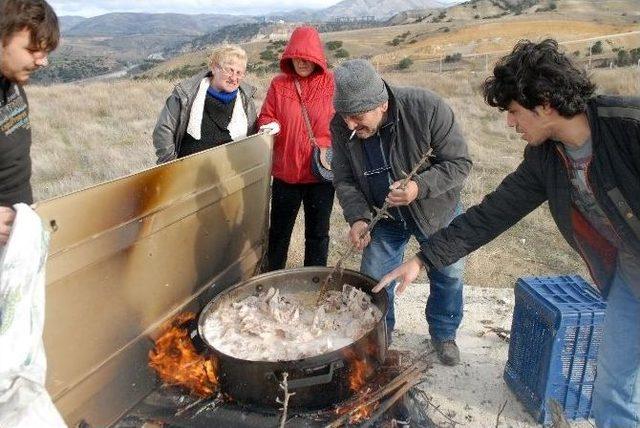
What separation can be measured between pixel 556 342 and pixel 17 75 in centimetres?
331

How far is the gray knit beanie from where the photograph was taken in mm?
2980

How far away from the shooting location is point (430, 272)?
3.78 metres

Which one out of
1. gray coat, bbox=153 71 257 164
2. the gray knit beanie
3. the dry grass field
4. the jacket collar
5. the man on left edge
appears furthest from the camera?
the dry grass field

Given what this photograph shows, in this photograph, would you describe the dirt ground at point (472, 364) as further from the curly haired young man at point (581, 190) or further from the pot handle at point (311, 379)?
the pot handle at point (311, 379)

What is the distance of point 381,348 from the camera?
2.75 m

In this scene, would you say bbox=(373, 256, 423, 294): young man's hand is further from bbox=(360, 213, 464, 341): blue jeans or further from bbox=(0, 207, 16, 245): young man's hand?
bbox=(0, 207, 16, 245): young man's hand

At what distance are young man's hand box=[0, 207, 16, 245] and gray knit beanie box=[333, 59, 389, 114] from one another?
5.80 feet

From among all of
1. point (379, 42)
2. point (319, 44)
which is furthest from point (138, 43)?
point (319, 44)

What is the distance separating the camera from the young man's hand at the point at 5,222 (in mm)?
1835

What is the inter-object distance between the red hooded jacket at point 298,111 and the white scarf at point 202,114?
177mm

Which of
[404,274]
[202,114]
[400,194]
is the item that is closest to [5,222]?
[404,274]

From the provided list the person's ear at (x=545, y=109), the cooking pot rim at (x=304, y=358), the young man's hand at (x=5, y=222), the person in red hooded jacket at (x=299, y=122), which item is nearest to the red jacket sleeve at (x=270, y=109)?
the person in red hooded jacket at (x=299, y=122)

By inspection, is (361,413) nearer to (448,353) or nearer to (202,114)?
(448,353)

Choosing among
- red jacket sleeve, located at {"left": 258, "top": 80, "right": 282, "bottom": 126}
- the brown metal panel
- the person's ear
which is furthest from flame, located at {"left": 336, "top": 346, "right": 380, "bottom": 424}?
red jacket sleeve, located at {"left": 258, "top": 80, "right": 282, "bottom": 126}
